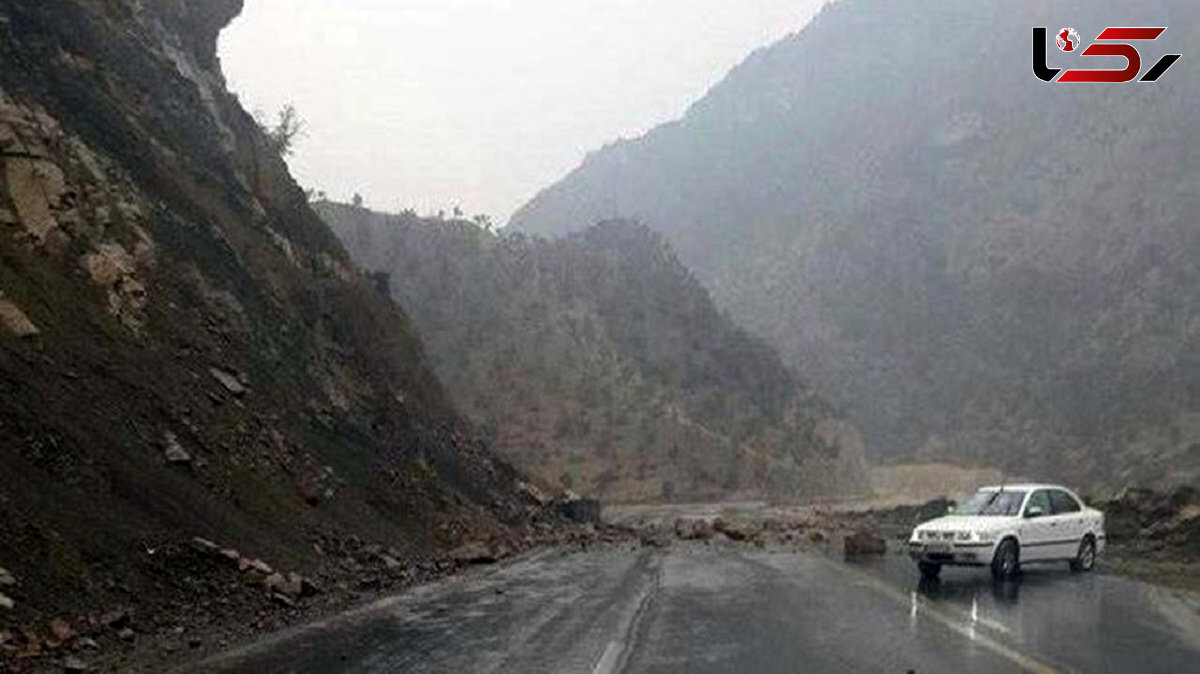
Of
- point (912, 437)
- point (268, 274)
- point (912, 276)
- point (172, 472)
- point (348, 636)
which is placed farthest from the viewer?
point (912, 276)

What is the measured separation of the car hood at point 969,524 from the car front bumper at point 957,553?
0.31 meters

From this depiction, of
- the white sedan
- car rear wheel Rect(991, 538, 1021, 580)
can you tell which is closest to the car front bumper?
the white sedan

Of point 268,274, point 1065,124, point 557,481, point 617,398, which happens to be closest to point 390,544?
point 268,274

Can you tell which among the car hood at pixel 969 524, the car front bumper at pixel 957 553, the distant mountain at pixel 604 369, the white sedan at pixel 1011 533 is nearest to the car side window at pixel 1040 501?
the white sedan at pixel 1011 533

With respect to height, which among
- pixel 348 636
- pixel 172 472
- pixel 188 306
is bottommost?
pixel 348 636

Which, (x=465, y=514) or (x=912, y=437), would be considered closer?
(x=465, y=514)

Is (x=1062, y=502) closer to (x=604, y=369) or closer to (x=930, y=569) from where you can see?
(x=930, y=569)

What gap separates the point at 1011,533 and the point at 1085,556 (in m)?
2.61

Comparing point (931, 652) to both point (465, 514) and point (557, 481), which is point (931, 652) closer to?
point (465, 514)

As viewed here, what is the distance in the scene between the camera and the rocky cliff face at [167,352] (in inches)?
565

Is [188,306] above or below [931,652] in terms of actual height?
above

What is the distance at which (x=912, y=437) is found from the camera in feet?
432

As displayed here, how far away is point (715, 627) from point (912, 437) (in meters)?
122

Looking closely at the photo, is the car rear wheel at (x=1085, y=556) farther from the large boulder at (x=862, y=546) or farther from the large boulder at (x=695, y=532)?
the large boulder at (x=695, y=532)
